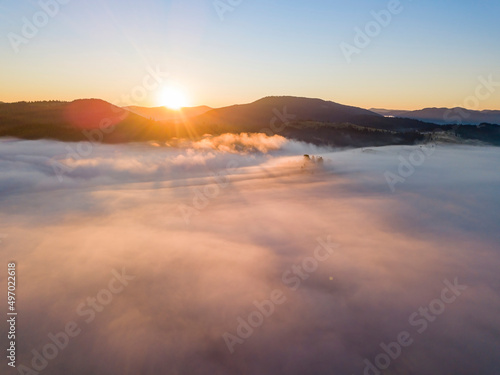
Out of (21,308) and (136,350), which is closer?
(136,350)

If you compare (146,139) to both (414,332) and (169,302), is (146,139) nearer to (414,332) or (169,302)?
(169,302)

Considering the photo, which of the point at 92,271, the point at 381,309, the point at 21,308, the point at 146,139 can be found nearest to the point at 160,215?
the point at 92,271

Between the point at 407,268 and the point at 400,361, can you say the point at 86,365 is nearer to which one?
the point at 400,361

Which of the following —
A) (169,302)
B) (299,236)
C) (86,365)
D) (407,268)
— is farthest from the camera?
(299,236)

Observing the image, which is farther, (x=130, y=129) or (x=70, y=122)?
(x=70, y=122)

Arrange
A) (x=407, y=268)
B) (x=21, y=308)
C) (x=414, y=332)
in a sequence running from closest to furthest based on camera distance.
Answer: (x=414, y=332)
(x=21, y=308)
(x=407, y=268)

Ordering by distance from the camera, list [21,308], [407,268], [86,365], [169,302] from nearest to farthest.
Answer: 1. [86,365]
2. [21,308]
3. [169,302]
4. [407,268]

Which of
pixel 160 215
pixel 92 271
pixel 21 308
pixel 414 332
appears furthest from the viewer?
pixel 160 215

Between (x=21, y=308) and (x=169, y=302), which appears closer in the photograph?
(x=21, y=308)

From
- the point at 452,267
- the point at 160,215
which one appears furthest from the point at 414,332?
the point at 160,215
